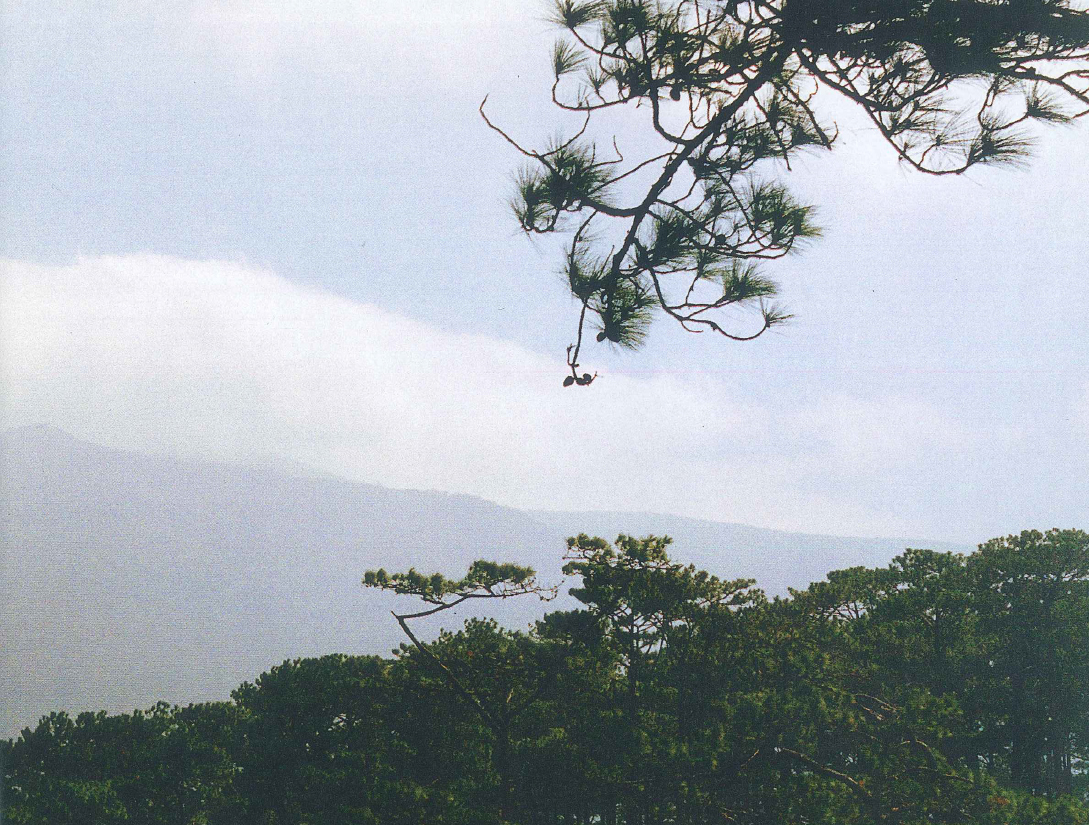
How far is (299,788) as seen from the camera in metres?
6.60

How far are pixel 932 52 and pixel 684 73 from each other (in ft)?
3.45

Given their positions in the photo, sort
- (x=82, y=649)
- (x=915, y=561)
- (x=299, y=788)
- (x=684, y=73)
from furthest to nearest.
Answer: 1. (x=82, y=649)
2. (x=915, y=561)
3. (x=299, y=788)
4. (x=684, y=73)

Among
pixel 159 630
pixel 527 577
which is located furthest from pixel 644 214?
pixel 159 630

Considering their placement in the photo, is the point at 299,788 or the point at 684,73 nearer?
the point at 684,73

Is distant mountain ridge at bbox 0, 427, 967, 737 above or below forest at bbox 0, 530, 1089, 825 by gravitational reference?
below

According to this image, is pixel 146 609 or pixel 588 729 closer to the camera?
pixel 588 729

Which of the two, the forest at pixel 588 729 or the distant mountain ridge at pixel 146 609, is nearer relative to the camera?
the forest at pixel 588 729

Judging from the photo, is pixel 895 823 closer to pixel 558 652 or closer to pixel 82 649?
pixel 558 652

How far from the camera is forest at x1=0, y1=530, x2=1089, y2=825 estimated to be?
5344mm

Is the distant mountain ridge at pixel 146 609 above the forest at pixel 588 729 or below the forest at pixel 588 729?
below

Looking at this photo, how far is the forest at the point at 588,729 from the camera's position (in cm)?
534

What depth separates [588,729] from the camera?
19.8 ft

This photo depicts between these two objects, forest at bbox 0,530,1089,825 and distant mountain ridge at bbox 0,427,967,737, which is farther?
distant mountain ridge at bbox 0,427,967,737

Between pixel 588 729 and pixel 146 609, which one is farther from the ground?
pixel 588 729
